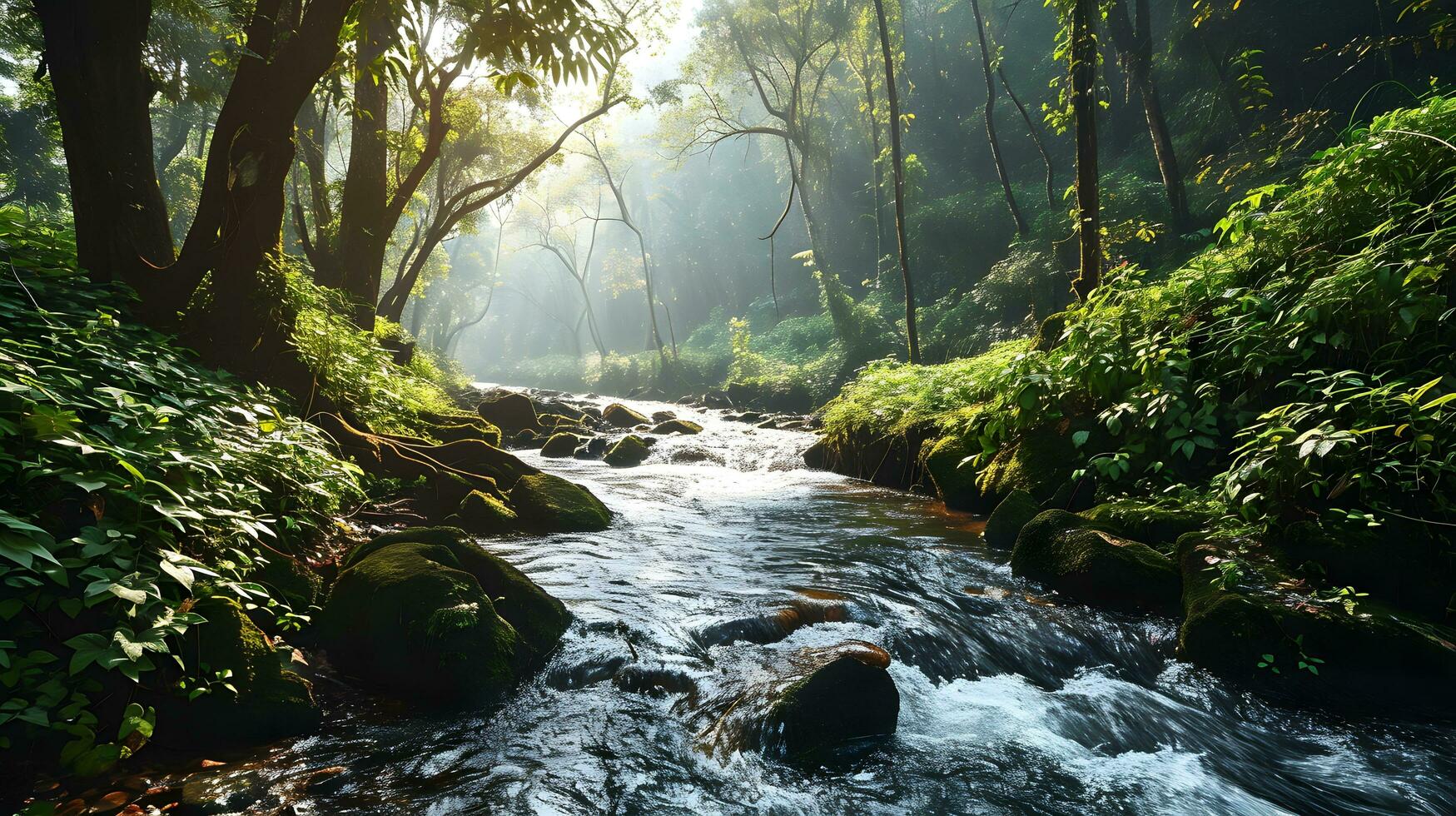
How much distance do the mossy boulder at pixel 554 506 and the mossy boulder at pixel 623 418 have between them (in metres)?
11.6

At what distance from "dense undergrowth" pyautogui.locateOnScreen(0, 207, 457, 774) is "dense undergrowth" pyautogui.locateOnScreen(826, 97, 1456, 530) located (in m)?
5.49

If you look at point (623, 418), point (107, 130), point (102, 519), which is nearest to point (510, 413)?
point (623, 418)

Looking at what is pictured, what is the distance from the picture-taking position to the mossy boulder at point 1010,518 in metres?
6.15

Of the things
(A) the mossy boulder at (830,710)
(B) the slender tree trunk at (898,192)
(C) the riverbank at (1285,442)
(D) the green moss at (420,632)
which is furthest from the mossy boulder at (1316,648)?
(B) the slender tree trunk at (898,192)

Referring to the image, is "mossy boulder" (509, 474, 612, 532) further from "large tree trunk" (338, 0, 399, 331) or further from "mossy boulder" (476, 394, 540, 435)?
"mossy boulder" (476, 394, 540, 435)

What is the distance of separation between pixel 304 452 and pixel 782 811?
3.68 metres

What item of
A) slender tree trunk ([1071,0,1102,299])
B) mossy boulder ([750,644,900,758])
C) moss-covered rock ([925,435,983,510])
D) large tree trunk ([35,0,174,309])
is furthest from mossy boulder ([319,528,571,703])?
slender tree trunk ([1071,0,1102,299])

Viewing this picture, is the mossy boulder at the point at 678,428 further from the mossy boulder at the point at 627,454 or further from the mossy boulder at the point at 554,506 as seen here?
the mossy boulder at the point at 554,506

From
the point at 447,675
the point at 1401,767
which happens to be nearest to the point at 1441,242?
the point at 1401,767

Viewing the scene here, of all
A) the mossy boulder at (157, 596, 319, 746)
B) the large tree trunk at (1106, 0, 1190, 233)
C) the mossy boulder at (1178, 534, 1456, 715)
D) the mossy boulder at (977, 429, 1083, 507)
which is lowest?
the mossy boulder at (157, 596, 319, 746)

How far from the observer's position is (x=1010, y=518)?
20.4 ft

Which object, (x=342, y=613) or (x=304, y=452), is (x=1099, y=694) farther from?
(x=304, y=452)

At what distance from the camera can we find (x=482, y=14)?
5055 millimetres

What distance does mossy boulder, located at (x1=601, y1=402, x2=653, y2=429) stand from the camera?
63.8ft
